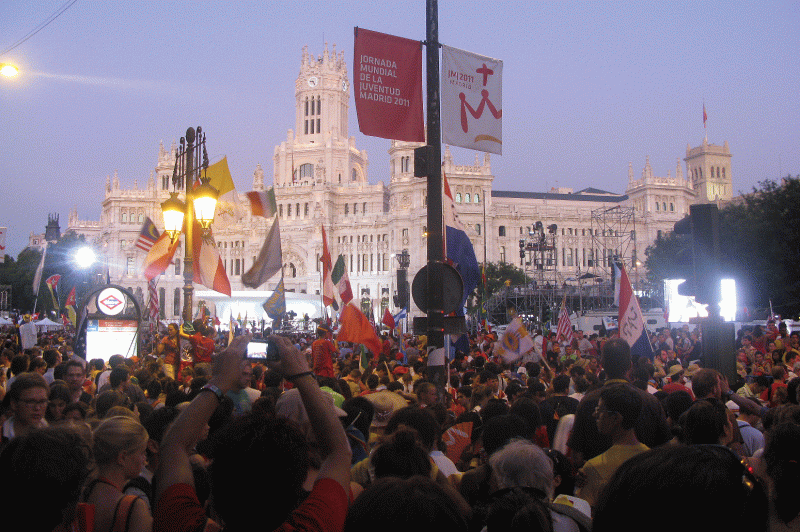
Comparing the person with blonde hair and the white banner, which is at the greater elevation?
the white banner

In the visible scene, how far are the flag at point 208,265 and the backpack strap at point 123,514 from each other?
1022 cm

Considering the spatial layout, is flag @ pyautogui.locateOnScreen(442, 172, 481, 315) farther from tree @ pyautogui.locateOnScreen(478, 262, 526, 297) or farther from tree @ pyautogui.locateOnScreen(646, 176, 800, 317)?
tree @ pyautogui.locateOnScreen(478, 262, 526, 297)

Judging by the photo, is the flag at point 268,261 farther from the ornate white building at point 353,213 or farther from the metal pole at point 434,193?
the ornate white building at point 353,213

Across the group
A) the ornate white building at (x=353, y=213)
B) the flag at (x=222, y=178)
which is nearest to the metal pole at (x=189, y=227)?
the flag at (x=222, y=178)

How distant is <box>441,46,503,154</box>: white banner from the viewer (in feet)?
26.5

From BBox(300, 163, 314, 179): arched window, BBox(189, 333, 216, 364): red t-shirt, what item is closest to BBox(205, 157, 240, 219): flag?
BBox(189, 333, 216, 364): red t-shirt

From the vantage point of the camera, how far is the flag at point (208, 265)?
13.0m

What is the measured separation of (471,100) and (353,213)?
76.8 m

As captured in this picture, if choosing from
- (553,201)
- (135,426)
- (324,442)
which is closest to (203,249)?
(135,426)

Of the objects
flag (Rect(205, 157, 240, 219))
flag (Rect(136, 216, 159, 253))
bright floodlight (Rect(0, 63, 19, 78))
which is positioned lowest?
flag (Rect(136, 216, 159, 253))

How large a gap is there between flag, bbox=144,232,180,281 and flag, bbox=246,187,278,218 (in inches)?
76.5

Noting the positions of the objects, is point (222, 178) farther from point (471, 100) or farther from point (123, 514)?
point (123, 514)

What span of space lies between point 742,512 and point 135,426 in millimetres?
2855

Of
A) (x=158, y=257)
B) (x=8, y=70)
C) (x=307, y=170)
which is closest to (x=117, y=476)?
(x=8, y=70)
